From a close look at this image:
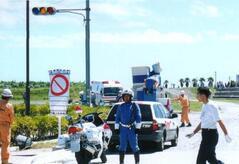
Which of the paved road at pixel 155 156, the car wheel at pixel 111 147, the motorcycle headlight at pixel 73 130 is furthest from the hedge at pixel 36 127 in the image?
the motorcycle headlight at pixel 73 130

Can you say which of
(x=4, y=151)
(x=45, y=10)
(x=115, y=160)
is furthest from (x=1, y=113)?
(x=45, y=10)

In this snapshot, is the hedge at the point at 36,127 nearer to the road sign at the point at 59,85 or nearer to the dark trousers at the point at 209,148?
the road sign at the point at 59,85

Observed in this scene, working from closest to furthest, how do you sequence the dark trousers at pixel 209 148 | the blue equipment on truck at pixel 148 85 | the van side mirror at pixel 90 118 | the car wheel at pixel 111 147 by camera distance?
the dark trousers at pixel 209 148, the van side mirror at pixel 90 118, the car wheel at pixel 111 147, the blue equipment on truck at pixel 148 85

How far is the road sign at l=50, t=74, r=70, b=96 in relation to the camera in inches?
738

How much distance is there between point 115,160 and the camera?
656 inches

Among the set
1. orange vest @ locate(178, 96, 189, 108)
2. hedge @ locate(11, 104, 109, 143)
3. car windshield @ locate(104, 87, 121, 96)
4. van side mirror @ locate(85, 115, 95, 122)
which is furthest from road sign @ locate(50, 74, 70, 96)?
car windshield @ locate(104, 87, 121, 96)

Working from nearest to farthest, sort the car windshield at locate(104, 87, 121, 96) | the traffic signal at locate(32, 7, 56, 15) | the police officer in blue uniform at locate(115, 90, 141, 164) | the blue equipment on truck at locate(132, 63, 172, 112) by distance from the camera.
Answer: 1. the police officer in blue uniform at locate(115, 90, 141, 164)
2. the traffic signal at locate(32, 7, 56, 15)
3. the blue equipment on truck at locate(132, 63, 172, 112)
4. the car windshield at locate(104, 87, 121, 96)

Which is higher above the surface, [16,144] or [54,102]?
[54,102]

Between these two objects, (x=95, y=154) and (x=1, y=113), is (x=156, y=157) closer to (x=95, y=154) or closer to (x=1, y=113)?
(x=95, y=154)

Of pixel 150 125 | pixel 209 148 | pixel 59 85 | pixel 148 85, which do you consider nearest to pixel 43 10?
pixel 148 85

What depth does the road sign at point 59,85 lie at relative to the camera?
738 inches

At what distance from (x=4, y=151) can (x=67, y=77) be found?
16.5 ft

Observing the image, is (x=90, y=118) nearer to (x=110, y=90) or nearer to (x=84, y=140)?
(x=84, y=140)

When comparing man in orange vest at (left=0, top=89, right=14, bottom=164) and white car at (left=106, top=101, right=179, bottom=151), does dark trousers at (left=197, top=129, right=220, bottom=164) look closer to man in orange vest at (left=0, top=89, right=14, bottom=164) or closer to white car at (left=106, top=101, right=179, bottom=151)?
man in orange vest at (left=0, top=89, right=14, bottom=164)
